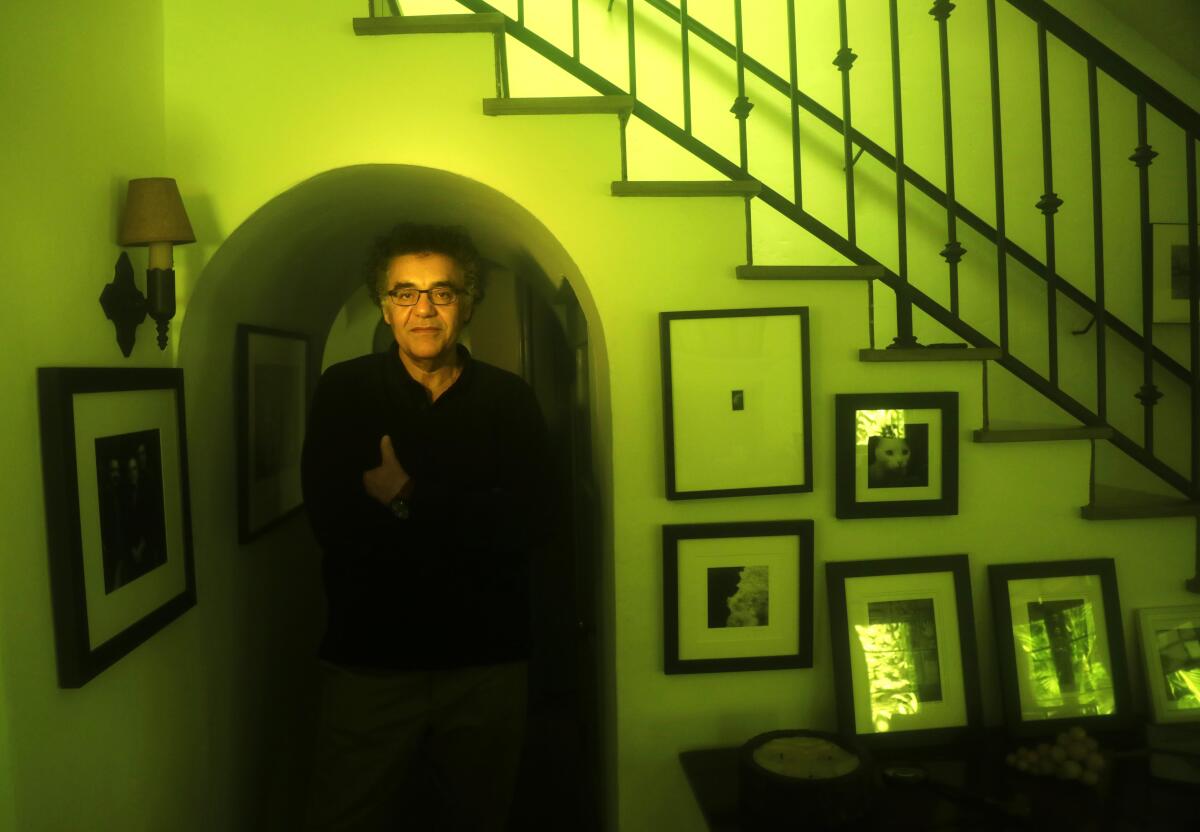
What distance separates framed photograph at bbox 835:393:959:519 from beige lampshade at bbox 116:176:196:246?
141cm

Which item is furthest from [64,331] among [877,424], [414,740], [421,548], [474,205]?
[877,424]

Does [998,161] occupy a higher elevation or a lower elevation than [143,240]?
higher

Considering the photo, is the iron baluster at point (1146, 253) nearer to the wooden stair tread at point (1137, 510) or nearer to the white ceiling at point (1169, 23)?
the wooden stair tread at point (1137, 510)

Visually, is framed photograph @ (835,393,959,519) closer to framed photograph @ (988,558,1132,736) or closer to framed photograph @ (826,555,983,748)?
framed photograph @ (826,555,983,748)

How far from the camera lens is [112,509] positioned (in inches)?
59.2

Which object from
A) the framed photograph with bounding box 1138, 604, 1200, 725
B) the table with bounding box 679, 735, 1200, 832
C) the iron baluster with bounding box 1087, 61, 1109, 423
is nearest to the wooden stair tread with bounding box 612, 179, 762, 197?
the iron baluster with bounding box 1087, 61, 1109, 423

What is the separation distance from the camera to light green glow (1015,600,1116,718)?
1902mm

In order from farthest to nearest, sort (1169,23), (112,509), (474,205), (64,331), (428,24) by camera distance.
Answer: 1. (1169,23)
2. (474,205)
3. (428,24)
4. (112,509)
5. (64,331)

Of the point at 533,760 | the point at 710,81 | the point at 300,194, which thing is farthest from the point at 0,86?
the point at 533,760

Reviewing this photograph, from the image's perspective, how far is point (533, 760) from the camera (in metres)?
3.44

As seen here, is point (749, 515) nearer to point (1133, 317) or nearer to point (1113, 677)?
point (1113, 677)

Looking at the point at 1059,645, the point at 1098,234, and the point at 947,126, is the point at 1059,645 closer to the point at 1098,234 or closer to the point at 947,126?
the point at 1098,234

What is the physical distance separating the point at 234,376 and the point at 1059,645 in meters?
2.17

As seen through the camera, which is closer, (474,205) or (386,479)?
(386,479)
